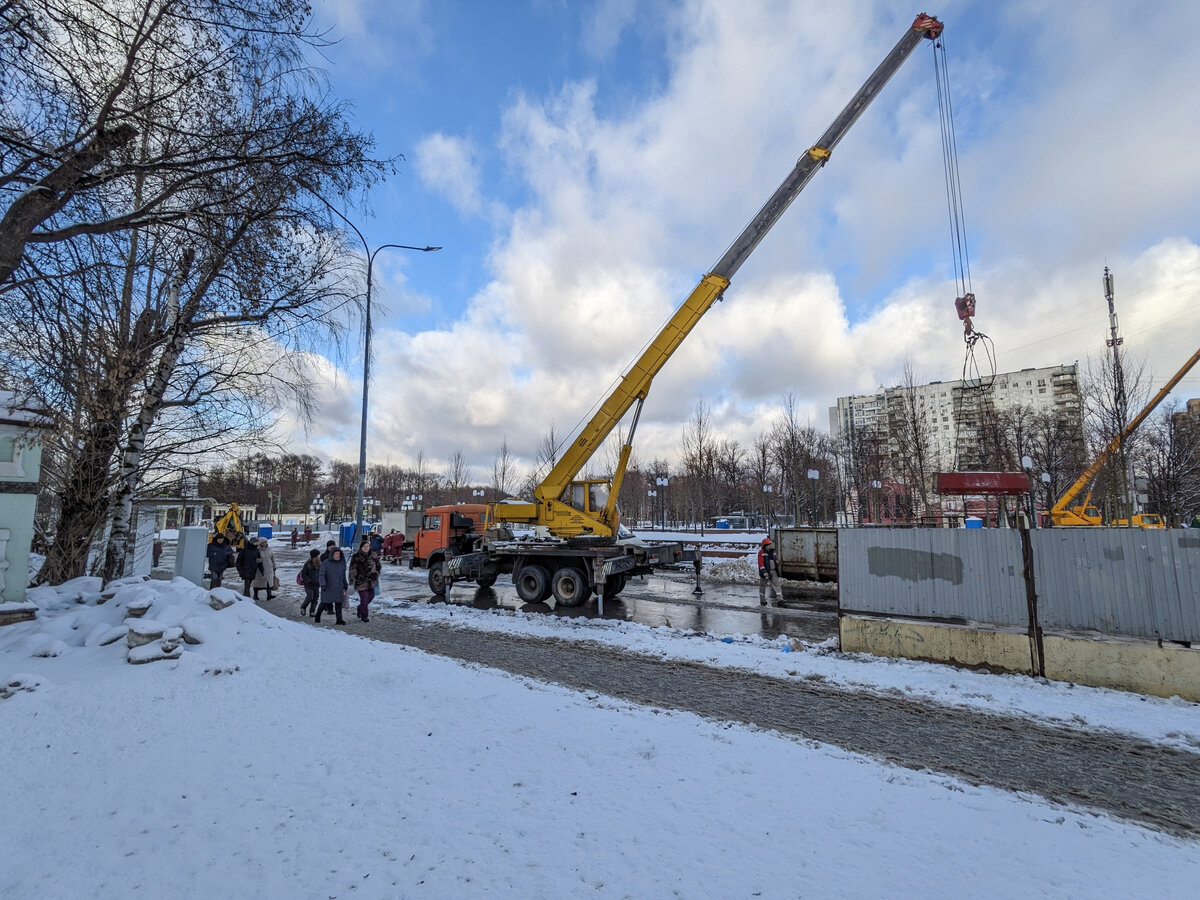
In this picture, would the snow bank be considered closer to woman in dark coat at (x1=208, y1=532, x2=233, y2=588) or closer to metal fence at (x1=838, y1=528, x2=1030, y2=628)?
woman in dark coat at (x1=208, y1=532, x2=233, y2=588)

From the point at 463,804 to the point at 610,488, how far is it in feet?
36.2

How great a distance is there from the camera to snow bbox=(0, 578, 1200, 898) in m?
2.97

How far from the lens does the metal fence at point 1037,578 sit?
22.3 ft

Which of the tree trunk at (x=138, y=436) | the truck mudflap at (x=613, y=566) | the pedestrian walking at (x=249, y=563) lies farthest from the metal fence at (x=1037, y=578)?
the pedestrian walking at (x=249, y=563)

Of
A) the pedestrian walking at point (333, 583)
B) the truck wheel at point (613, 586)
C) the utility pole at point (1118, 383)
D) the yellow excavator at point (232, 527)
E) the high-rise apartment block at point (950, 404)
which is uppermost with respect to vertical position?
the high-rise apartment block at point (950, 404)

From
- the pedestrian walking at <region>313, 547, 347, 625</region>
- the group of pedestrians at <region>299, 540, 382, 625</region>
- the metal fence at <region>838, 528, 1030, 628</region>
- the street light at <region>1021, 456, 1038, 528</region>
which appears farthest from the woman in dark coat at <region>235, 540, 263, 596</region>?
the street light at <region>1021, 456, 1038, 528</region>

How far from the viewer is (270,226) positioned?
16.1 feet

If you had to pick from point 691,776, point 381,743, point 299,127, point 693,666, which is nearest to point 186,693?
point 381,743

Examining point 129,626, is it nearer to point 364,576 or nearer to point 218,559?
point 364,576

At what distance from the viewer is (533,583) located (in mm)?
13906

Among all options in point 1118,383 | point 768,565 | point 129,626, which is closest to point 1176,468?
point 1118,383

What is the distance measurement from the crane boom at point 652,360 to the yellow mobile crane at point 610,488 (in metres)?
0.02

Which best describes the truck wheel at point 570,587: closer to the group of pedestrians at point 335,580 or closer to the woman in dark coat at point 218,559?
the group of pedestrians at point 335,580

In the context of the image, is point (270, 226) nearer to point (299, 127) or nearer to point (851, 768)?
point (299, 127)
